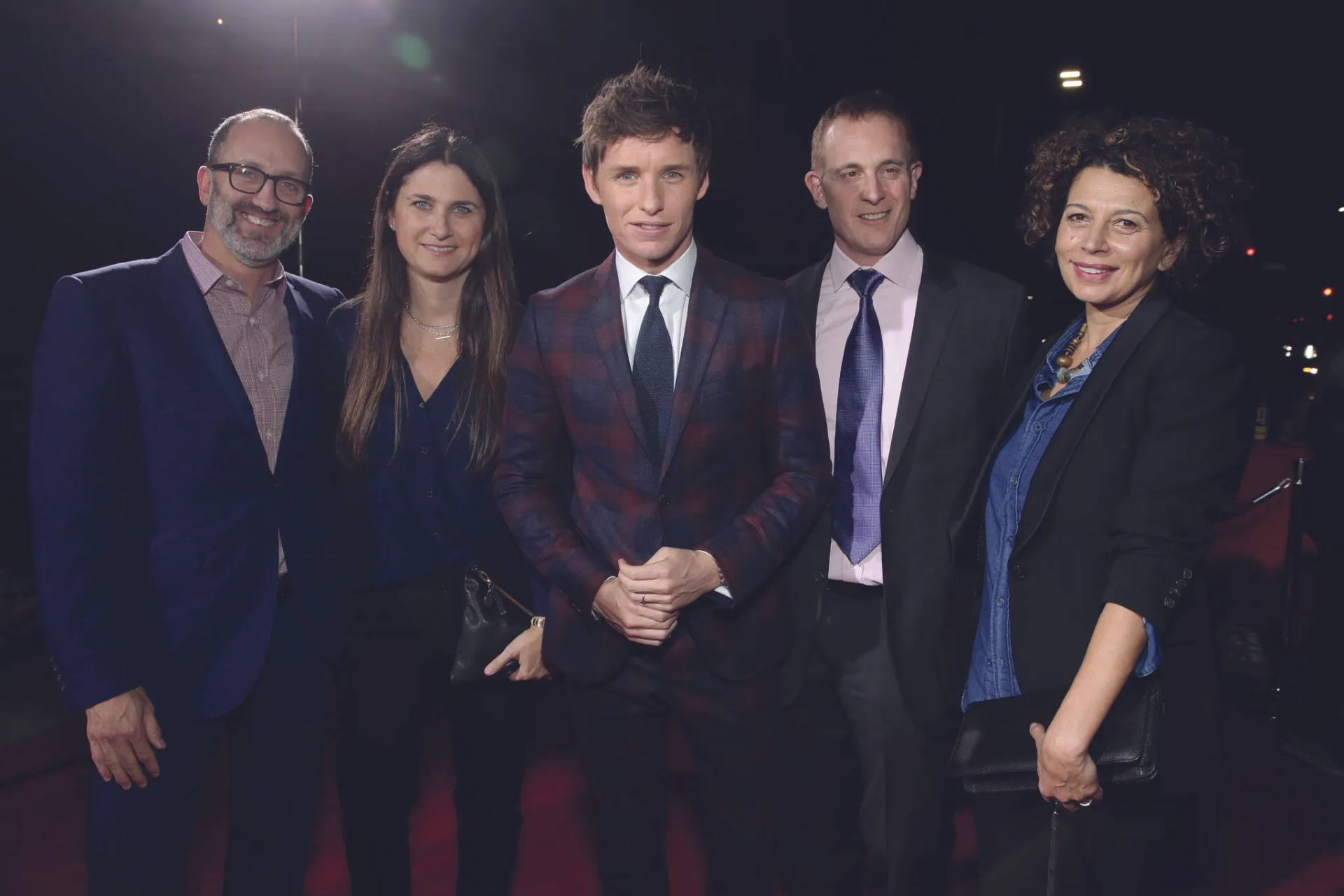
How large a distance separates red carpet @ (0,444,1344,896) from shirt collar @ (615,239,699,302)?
1.81m

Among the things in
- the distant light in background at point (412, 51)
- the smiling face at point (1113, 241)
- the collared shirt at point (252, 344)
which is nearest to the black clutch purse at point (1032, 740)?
the smiling face at point (1113, 241)

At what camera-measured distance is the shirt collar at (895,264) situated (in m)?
1.96

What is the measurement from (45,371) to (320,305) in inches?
24.9

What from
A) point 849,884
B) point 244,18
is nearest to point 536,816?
point 849,884

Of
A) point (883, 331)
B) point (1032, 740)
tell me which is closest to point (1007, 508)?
point (1032, 740)

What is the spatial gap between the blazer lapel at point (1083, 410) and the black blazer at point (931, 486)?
261 millimetres

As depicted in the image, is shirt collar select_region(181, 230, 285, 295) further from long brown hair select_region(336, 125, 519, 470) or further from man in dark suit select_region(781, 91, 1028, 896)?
man in dark suit select_region(781, 91, 1028, 896)

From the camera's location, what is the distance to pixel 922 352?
184cm

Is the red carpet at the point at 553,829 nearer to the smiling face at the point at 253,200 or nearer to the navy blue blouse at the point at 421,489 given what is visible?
the navy blue blouse at the point at 421,489

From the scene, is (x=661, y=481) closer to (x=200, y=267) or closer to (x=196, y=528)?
(x=196, y=528)

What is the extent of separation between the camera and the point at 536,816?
2.89 meters

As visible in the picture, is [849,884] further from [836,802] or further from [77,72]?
[77,72]

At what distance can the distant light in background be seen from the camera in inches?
179

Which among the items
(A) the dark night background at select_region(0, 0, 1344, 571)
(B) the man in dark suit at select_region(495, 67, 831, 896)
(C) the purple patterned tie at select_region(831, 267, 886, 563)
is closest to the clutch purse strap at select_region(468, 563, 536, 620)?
(B) the man in dark suit at select_region(495, 67, 831, 896)
